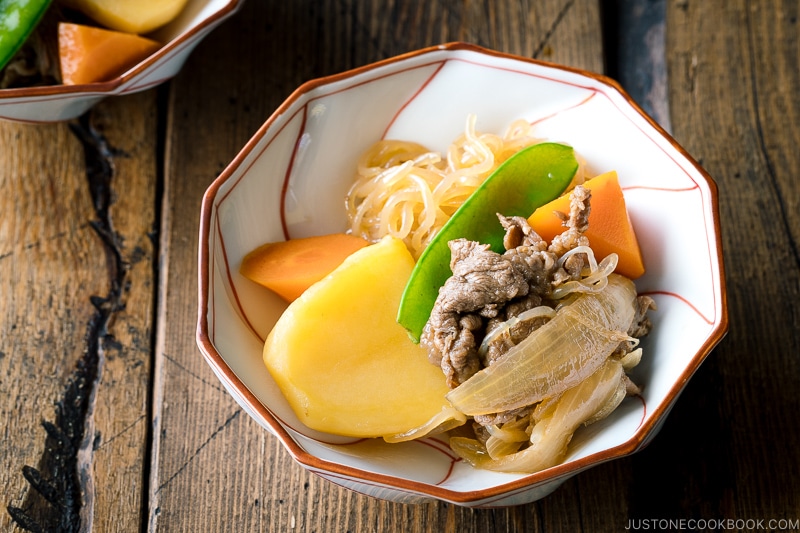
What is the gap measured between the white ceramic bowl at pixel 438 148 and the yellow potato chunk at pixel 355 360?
8cm

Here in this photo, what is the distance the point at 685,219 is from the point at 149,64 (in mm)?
1668

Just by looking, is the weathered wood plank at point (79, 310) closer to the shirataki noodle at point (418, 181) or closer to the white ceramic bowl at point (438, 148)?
the white ceramic bowl at point (438, 148)

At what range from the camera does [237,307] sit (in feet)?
6.89

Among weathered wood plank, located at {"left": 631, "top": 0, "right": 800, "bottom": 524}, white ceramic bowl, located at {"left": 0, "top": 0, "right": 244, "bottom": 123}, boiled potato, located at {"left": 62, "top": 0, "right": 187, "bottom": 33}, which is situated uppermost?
boiled potato, located at {"left": 62, "top": 0, "right": 187, "bottom": 33}

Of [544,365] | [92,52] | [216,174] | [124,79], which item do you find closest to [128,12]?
[92,52]

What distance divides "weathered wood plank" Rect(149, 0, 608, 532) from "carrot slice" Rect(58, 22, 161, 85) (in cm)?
28

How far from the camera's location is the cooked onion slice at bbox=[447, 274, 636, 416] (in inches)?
70.0

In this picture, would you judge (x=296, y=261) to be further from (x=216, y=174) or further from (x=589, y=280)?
(x=589, y=280)

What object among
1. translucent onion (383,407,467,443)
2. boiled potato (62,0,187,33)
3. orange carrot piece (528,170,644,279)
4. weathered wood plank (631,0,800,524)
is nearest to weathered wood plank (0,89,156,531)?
boiled potato (62,0,187,33)

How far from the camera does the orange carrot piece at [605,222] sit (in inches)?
80.6

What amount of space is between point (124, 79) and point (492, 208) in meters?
1.21

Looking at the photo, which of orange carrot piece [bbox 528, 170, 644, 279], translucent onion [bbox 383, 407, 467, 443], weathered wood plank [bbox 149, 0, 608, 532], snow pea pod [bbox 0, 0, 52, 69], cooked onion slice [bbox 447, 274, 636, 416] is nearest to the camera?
cooked onion slice [bbox 447, 274, 636, 416]

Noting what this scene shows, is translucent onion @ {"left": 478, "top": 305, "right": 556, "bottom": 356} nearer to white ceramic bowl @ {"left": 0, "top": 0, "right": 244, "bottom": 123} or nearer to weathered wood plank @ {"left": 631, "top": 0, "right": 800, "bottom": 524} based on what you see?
weathered wood plank @ {"left": 631, "top": 0, "right": 800, "bottom": 524}

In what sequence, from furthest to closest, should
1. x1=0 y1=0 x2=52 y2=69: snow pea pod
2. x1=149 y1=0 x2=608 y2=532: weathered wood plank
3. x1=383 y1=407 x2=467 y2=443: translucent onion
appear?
x1=0 y1=0 x2=52 y2=69: snow pea pod → x1=149 y1=0 x2=608 y2=532: weathered wood plank → x1=383 y1=407 x2=467 y2=443: translucent onion
